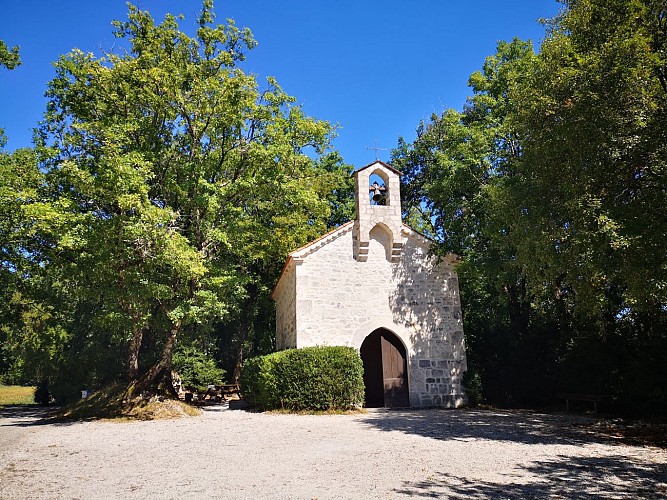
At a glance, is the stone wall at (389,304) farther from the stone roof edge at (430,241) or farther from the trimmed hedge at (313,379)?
the trimmed hedge at (313,379)

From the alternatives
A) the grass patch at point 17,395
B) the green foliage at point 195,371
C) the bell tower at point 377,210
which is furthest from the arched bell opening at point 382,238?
the grass patch at point 17,395

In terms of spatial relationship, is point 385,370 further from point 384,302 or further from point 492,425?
point 492,425

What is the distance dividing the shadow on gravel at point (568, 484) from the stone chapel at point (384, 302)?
30.7ft

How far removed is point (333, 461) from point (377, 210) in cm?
1080

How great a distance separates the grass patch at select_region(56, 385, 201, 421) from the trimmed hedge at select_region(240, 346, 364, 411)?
271 centimetres

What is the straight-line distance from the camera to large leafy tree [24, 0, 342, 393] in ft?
43.3

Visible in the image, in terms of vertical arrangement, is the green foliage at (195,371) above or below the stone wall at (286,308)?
below

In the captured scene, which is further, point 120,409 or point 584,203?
point 120,409

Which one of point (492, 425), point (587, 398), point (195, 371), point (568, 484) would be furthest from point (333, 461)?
point (195, 371)

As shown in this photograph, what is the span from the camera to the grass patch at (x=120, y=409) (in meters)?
13.9

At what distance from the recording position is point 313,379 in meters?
14.0

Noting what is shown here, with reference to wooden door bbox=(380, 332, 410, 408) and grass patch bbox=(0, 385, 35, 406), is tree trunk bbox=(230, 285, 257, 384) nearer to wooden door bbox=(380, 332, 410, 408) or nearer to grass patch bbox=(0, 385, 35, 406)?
wooden door bbox=(380, 332, 410, 408)

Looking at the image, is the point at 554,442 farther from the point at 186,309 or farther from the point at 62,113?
the point at 62,113

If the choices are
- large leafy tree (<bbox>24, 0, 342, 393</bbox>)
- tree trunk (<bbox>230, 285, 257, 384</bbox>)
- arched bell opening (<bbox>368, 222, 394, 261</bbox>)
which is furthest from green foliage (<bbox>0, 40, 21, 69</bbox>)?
tree trunk (<bbox>230, 285, 257, 384</bbox>)
